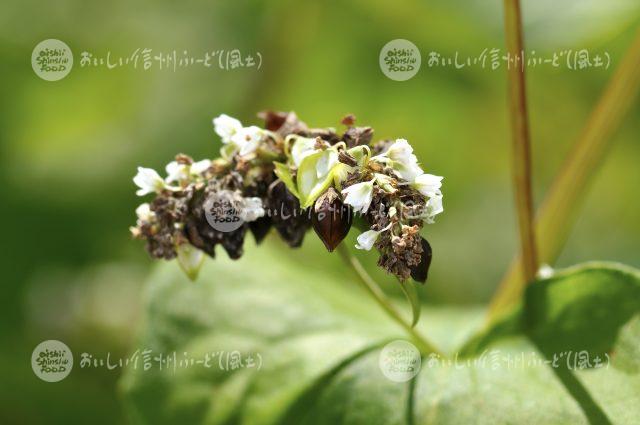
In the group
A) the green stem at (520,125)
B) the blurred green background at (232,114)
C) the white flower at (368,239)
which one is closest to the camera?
the white flower at (368,239)

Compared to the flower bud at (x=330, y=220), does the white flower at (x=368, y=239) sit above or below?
below

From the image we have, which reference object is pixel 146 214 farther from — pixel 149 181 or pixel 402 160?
pixel 402 160

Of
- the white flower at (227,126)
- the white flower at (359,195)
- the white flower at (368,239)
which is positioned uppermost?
the white flower at (227,126)

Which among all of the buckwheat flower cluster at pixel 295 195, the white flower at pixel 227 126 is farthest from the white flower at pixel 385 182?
the white flower at pixel 227 126

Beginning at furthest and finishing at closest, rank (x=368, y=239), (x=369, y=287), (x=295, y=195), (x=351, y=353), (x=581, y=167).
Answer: (x=581, y=167) < (x=351, y=353) < (x=369, y=287) < (x=295, y=195) < (x=368, y=239)

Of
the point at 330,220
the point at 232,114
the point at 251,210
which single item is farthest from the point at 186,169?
the point at 232,114

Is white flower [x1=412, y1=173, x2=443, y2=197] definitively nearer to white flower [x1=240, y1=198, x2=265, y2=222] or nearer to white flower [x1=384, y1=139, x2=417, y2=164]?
white flower [x1=384, y1=139, x2=417, y2=164]

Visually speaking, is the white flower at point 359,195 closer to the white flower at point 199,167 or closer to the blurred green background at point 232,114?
the white flower at point 199,167
